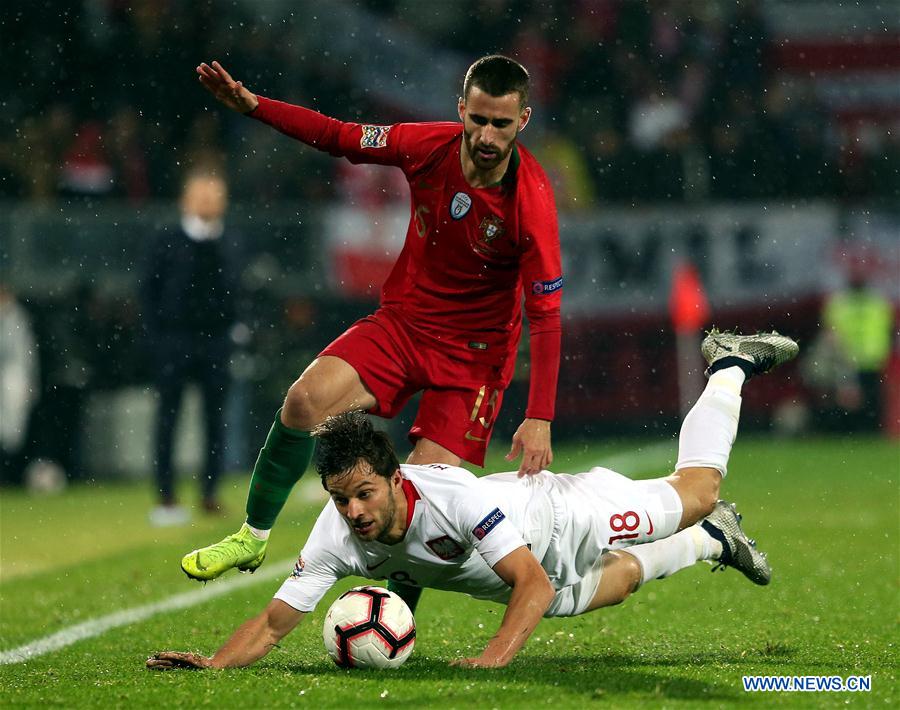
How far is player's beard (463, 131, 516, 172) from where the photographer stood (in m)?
6.06

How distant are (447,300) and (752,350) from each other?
1.42 m

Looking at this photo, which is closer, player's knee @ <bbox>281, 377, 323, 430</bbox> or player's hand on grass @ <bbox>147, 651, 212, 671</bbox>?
player's hand on grass @ <bbox>147, 651, 212, 671</bbox>

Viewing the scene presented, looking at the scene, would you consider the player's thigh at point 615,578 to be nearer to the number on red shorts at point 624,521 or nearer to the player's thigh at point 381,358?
the number on red shorts at point 624,521

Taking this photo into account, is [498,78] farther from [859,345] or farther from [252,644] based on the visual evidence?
[859,345]

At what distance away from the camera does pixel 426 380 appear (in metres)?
6.61

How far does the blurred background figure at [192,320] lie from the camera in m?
11.7

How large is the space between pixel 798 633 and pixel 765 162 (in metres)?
13.3

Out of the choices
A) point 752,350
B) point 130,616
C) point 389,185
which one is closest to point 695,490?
point 752,350

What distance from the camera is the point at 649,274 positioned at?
18.5m

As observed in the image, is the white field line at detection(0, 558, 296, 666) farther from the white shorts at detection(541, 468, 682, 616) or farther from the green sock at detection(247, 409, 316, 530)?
the white shorts at detection(541, 468, 682, 616)

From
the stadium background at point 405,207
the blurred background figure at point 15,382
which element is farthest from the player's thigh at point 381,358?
the blurred background figure at point 15,382

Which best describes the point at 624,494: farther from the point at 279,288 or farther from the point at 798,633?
the point at 279,288

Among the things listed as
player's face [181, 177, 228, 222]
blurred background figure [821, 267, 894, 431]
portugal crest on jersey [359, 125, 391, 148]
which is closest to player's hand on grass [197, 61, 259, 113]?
portugal crest on jersey [359, 125, 391, 148]

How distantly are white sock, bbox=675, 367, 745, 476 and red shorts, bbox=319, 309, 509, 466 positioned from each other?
879 millimetres
